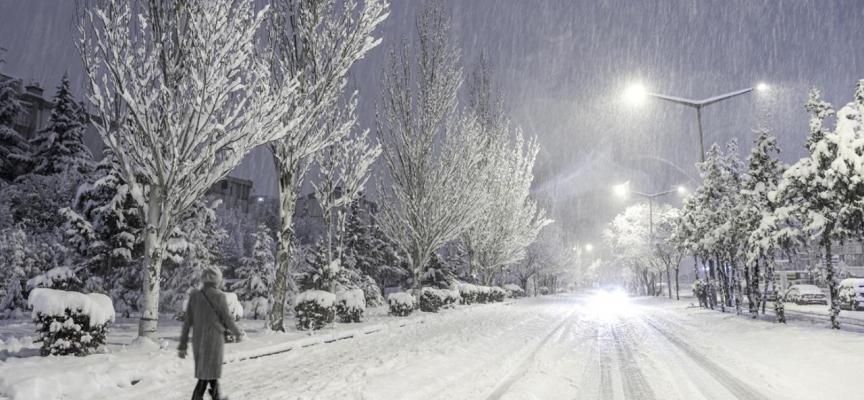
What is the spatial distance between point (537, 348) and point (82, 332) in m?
9.18

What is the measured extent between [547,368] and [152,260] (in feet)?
26.9

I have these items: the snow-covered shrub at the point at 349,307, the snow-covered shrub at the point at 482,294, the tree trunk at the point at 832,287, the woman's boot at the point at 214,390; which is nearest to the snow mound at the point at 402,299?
the snow-covered shrub at the point at 349,307

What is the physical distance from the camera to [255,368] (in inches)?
344

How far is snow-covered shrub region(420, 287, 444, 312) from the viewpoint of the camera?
23812 mm

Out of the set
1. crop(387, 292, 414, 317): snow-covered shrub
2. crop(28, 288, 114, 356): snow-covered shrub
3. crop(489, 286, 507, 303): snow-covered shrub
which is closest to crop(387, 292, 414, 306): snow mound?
crop(387, 292, 414, 317): snow-covered shrub

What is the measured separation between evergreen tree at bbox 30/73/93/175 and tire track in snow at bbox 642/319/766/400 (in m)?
32.1

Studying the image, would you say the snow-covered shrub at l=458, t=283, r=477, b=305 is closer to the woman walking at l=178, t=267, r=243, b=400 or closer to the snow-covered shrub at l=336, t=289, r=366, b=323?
the snow-covered shrub at l=336, t=289, r=366, b=323

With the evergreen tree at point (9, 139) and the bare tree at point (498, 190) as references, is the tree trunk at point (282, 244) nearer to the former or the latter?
the bare tree at point (498, 190)

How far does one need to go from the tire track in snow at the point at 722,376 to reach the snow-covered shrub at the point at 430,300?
12.6 metres

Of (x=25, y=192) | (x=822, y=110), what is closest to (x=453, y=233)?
(x=822, y=110)

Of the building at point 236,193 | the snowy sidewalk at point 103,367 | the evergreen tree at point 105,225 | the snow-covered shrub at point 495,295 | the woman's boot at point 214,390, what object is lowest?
the snow-covered shrub at point 495,295

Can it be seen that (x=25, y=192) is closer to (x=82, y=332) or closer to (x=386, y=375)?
(x=82, y=332)

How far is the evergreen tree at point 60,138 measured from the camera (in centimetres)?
2930

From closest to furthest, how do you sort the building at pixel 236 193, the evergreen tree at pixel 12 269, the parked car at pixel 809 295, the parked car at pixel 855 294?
the evergreen tree at pixel 12 269 < the parked car at pixel 855 294 < the parked car at pixel 809 295 < the building at pixel 236 193
